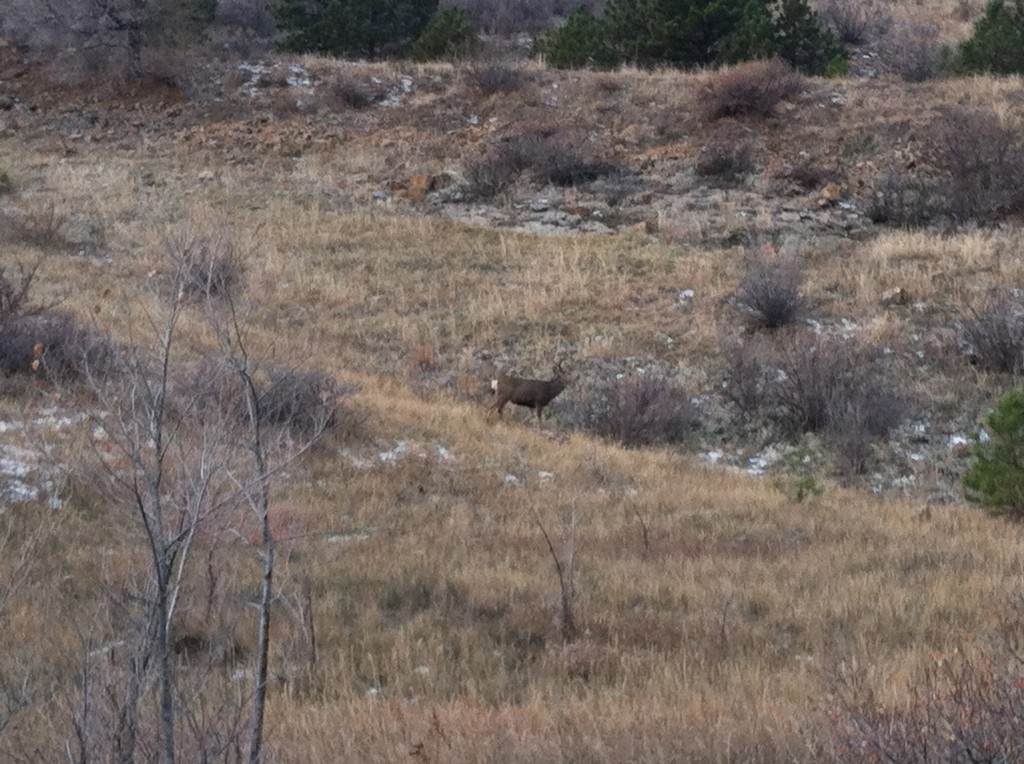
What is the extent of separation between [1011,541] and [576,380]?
642 centimetres

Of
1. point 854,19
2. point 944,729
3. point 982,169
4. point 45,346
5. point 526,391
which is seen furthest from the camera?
point 854,19

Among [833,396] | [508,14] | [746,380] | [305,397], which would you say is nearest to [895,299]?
[746,380]

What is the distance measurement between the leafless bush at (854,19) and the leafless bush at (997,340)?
79.1ft

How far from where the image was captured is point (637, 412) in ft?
39.7

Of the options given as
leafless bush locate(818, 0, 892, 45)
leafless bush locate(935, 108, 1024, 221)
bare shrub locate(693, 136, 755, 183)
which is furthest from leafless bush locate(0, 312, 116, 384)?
leafless bush locate(818, 0, 892, 45)

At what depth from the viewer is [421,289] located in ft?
53.5

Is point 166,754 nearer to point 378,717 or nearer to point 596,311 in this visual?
point 378,717

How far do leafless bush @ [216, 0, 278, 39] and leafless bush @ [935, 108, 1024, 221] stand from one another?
71.0 ft

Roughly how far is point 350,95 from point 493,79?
3077 millimetres

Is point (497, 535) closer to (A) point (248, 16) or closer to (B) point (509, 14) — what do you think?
(A) point (248, 16)

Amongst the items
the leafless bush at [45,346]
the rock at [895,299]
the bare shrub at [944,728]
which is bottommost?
the rock at [895,299]

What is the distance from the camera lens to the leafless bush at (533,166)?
67.9 feet

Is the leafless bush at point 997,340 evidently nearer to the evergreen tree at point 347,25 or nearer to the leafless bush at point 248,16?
the evergreen tree at point 347,25

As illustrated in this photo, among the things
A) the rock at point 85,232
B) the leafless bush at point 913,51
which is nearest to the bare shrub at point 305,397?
the rock at point 85,232
